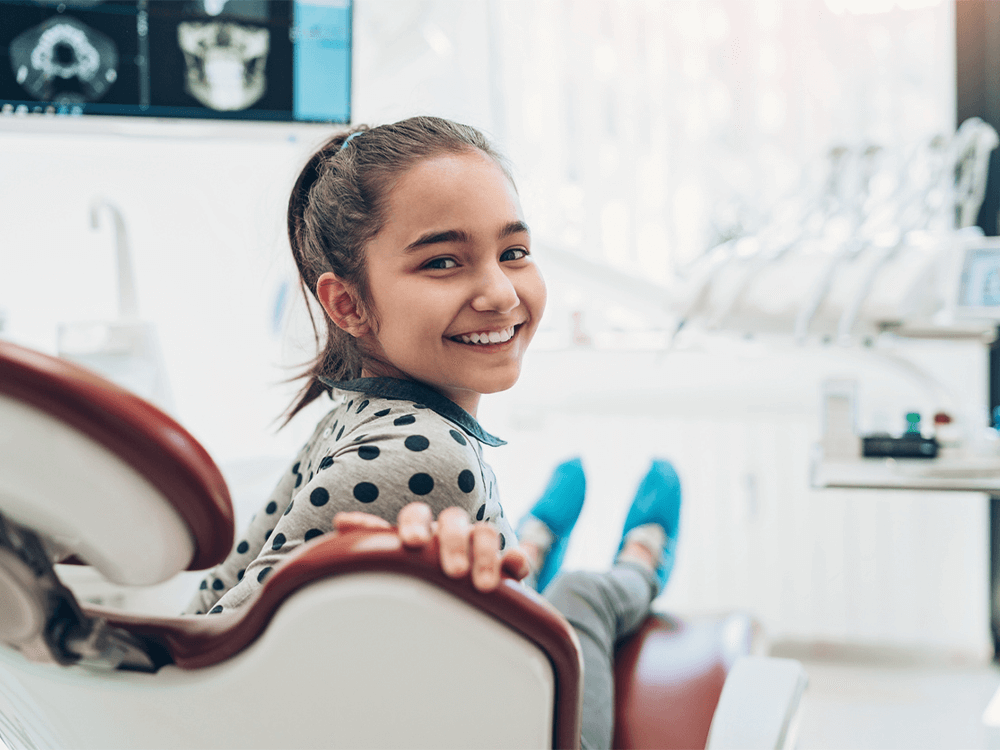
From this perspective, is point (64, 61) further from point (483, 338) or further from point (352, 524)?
point (352, 524)

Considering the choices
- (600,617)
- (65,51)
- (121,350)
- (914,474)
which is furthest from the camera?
(65,51)

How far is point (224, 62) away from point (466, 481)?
1653 mm

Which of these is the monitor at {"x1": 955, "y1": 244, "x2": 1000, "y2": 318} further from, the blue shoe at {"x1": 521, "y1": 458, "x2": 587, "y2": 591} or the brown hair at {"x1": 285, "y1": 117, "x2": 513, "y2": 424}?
the brown hair at {"x1": 285, "y1": 117, "x2": 513, "y2": 424}

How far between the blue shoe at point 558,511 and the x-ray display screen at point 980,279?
91 centimetres

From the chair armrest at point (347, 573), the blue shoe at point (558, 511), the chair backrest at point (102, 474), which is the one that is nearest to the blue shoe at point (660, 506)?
the blue shoe at point (558, 511)

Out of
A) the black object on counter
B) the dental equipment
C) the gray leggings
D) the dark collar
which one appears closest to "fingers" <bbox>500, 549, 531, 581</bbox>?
the dark collar

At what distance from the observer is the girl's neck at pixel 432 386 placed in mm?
902

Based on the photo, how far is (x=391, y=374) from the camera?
0.92 meters

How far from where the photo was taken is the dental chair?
0.47 meters

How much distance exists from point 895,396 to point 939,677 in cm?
78

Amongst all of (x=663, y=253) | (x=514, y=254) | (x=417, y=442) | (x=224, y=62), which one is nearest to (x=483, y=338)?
(x=514, y=254)

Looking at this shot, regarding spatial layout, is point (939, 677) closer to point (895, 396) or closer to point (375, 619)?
point (895, 396)

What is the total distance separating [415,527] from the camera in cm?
52

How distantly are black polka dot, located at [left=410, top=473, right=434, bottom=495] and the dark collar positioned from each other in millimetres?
149
